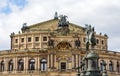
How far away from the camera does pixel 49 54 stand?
98500mm

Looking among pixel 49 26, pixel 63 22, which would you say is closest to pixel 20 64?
pixel 49 26

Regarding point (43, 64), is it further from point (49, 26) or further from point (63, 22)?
point (49, 26)

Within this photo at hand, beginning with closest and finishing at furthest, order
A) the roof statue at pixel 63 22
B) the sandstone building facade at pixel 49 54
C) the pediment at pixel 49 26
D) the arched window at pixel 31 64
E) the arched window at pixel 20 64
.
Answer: the sandstone building facade at pixel 49 54 → the arched window at pixel 31 64 → the arched window at pixel 20 64 → the roof statue at pixel 63 22 → the pediment at pixel 49 26

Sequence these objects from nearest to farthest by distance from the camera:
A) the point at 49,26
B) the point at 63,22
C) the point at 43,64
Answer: the point at 43,64 < the point at 63,22 < the point at 49,26

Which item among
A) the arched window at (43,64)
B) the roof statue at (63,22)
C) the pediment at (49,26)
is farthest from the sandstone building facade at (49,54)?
the pediment at (49,26)

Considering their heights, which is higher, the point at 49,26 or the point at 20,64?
the point at 49,26

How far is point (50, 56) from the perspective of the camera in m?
98.4

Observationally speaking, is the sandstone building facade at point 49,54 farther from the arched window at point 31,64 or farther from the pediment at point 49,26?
the pediment at point 49,26

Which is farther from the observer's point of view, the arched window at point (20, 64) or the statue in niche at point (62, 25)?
the arched window at point (20, 64)

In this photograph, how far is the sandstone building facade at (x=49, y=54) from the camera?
98.2 meters

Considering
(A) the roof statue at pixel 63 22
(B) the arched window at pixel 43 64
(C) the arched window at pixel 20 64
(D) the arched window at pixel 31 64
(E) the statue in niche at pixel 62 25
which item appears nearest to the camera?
(B) the arched window at pixel 43 64

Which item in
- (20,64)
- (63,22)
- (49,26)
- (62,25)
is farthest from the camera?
(49,26)

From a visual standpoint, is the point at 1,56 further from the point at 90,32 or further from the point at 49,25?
the point at 90,32

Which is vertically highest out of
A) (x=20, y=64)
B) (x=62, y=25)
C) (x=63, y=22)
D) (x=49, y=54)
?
(x=63, y=22)
